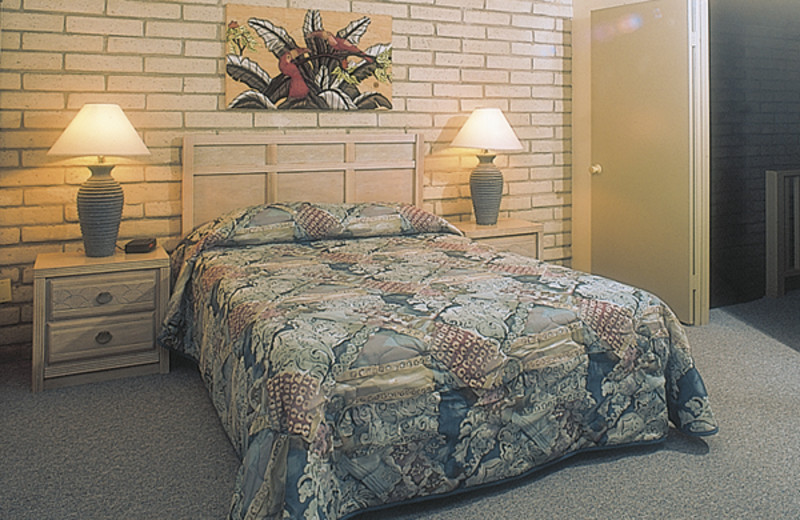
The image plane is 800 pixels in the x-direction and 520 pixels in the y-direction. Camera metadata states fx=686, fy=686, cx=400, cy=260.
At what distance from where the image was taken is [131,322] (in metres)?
3.03

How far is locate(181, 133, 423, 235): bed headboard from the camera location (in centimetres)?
354

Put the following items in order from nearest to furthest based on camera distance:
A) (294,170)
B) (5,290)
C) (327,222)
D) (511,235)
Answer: (5,290) → (327,222) → (294,170) → (511,235)

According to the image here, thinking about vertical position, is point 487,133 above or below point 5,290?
above

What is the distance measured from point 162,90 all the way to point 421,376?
2.34 metres

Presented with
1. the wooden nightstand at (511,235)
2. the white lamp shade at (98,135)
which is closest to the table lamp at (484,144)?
the wooden nightstand at (511,235)

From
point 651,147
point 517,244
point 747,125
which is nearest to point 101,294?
point 517,244

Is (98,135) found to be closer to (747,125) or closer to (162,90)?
(162,90)

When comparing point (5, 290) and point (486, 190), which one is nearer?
point (5, 290)

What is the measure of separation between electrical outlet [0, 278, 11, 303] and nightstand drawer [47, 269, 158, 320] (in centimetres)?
53

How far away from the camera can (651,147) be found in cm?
397

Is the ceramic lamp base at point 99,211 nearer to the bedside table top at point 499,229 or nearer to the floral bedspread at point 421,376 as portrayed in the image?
the floral bedspread at point 421,376

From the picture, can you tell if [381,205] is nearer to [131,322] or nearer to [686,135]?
[131,322]

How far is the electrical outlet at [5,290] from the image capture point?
323 centimetres

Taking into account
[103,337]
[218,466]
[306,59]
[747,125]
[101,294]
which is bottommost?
[218,466]
